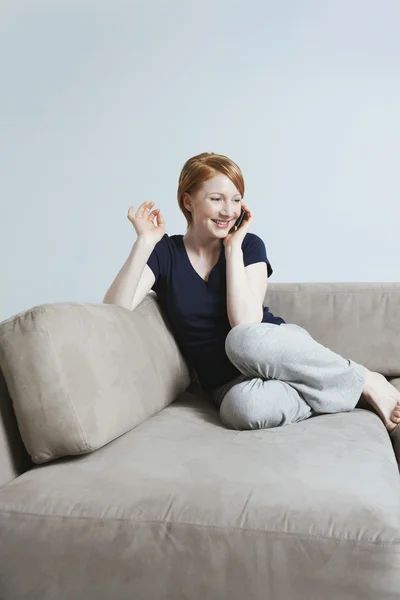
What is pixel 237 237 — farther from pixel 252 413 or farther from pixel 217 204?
pixel 252 413

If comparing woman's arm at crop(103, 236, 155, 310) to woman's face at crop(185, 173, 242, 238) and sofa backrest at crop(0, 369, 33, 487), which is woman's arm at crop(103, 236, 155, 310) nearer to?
woman's face at crop(185, 173, 242, 238)

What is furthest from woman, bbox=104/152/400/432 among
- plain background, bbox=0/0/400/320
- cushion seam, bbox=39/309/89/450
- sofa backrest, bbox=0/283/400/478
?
plain background, bbox=0/0/400/320

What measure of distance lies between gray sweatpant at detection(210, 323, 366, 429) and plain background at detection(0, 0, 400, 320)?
3.74 feet

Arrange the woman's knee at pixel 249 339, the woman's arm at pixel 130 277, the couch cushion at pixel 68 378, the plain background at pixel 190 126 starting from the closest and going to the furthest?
1. the couch cushion at pixel 68 378
2. the woman's knee at pixel 249 339
3. the woman's arm at pixel 130 277
4. the plain background at pixel 190 126

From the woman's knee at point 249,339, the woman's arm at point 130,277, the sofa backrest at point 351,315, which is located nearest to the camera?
the woman's knee at point 249,339

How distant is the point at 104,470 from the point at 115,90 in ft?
6.82

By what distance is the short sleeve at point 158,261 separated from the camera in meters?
2.34

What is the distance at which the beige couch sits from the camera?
133 centimetres

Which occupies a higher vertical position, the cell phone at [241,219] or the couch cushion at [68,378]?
the cell phone at [241,219]

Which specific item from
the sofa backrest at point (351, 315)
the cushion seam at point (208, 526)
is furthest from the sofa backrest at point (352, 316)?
the cushion seam at point (208, 526)

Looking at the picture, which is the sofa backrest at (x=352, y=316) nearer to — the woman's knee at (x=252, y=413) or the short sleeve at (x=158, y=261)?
the short sleeve at (x=158, y=261)

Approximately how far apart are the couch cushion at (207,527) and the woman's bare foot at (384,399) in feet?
1.48

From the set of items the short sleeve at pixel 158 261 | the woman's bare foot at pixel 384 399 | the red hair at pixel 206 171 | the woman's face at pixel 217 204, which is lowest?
the woman's bare foot at pixel 384 399

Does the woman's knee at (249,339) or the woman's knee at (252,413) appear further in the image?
the woman's knee at (249,339)
